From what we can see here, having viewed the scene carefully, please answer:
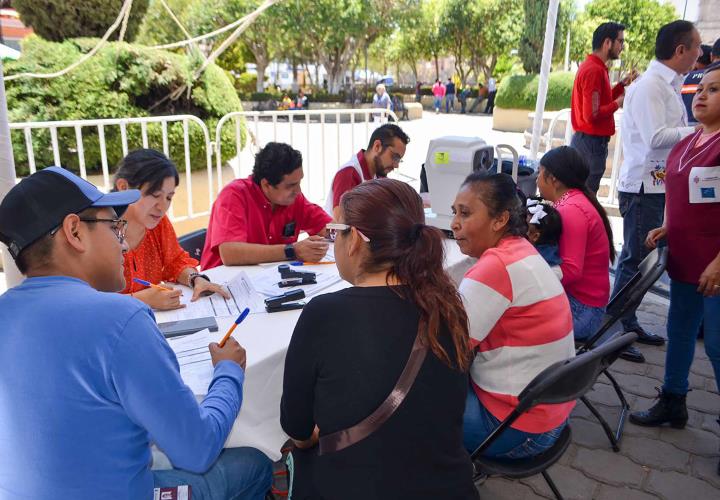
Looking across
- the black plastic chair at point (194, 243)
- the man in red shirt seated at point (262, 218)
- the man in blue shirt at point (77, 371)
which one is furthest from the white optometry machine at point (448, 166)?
the man in blue shirt at point (77, 371)

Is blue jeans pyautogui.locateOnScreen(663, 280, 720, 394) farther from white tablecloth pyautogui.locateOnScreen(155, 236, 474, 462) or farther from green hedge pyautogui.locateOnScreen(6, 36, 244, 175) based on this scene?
green hedge pyautogui.locateOnScreen(6, 36, 244, 175)

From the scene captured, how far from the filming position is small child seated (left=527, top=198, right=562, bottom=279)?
Result: 2.59m

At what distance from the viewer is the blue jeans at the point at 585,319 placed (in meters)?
2.60

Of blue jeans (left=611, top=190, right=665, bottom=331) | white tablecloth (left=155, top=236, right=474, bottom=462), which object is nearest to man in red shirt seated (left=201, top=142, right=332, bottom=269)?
white tablecloth (left=155, top=236, right=474, bottom=462)

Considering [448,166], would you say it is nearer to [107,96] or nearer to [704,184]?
[704,184]

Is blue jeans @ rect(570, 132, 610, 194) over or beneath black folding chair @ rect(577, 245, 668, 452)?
over

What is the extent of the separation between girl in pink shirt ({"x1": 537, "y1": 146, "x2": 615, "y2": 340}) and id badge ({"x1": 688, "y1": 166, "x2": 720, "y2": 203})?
41 cm

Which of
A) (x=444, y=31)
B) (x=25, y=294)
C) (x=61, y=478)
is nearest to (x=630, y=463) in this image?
(x=61, y=478)

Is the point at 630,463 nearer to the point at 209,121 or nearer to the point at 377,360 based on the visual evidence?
the point at 377,360

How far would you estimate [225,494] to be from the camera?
1426mm

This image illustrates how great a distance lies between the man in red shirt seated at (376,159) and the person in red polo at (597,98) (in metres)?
1.63

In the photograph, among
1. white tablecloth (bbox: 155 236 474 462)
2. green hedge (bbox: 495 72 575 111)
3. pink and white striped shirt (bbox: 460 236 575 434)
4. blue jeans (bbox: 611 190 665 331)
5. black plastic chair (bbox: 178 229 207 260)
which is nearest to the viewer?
white tablecloth (bbox: 155 236 474 462)

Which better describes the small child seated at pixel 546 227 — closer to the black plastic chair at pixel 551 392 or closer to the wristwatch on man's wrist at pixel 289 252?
the black plastic chair at pixel 551 392

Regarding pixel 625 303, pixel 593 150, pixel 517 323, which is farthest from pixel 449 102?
pixel 517 323
